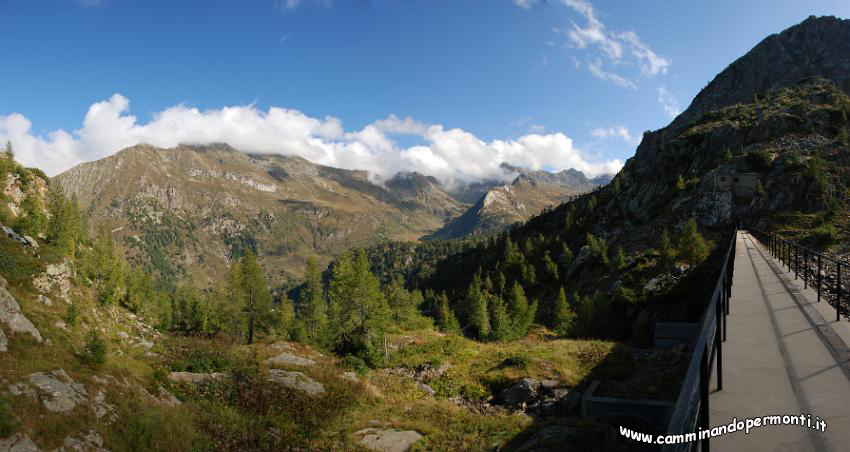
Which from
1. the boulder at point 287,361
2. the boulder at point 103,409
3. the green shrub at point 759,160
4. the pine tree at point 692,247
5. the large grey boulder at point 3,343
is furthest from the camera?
the green shrub at point 759,160

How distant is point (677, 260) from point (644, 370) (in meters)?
39.8

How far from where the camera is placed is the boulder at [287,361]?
30.1m

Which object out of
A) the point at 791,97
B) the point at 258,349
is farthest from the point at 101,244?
the point at 791,97

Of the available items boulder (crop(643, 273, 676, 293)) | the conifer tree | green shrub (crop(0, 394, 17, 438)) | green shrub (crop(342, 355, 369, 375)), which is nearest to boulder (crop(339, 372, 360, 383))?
green shrub (crop(342, 355, 369, 375))

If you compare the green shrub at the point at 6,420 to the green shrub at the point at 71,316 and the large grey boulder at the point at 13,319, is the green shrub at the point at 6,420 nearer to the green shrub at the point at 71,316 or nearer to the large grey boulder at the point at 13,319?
the large grey boulder at the point at 13,319

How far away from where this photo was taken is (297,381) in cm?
2636

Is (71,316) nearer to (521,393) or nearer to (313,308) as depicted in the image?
(521,393)

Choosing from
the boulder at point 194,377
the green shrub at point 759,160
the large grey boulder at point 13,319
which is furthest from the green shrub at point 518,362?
the green shrub at point 759,160

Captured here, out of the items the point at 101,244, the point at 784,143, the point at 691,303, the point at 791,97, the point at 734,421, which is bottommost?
the point at 691,303

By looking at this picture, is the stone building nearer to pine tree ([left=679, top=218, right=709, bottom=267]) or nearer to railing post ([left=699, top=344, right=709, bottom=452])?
pine tree ([left=679, top=218, right=709, bottom=267])

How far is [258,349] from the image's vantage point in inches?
1389

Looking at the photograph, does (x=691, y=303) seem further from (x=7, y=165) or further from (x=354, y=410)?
(x=7, y=165)

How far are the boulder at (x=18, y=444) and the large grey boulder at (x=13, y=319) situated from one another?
9.51 meters

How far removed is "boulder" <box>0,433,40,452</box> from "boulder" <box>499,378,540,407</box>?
21.7 m
